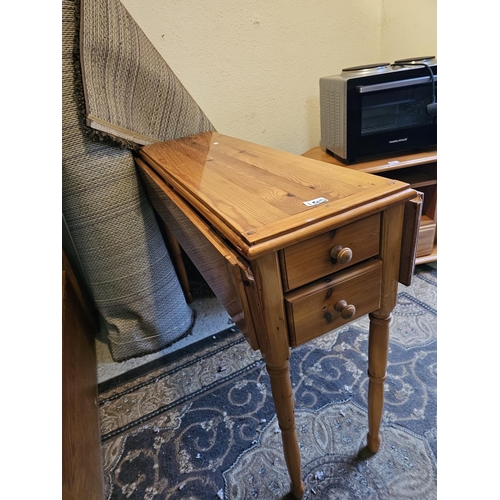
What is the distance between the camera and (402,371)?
3.62ft

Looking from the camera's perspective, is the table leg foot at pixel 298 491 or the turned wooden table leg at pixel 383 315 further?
the table leg foot at pixel 298 491

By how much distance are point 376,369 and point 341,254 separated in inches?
15.1

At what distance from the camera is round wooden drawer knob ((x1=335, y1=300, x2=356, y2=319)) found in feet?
2.08

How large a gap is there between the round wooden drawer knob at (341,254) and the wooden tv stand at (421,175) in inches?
34.5

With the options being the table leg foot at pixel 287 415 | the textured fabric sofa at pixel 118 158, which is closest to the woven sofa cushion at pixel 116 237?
the textured fabric sofa at pixel 118 158

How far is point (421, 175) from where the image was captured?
4.97 feet

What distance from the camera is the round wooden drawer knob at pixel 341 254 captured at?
22.9 inches


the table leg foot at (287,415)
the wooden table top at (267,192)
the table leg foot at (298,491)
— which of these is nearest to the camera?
the wooden table top at (267,192)

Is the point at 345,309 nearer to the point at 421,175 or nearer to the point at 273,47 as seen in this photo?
the point at 421,175

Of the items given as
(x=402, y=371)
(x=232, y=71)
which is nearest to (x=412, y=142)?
(x=232, y=71)

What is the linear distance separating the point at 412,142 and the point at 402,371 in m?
0.93

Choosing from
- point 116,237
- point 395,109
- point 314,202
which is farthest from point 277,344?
point 395,109

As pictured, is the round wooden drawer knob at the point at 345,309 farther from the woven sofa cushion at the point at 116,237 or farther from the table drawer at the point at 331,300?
the woven sofa cushion at the point at 116,237

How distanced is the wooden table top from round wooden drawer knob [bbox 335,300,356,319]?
170mm
